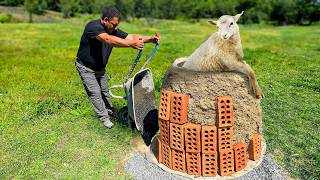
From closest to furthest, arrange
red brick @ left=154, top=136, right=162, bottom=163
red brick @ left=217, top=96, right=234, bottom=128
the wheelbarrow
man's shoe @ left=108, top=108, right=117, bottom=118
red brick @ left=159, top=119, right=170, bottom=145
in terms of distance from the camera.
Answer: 1. red brick @ left=217, top=96, right=234, bottom=128
2. red brick @ left=159, top=119, right=170, bottom=145
3. red brick @ left=154, top=136, right=162, bottom=163
4. the wheelbarrow
5. man's shoe @ left=108, top=108, right=117, bottom=118

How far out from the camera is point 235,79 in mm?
5406

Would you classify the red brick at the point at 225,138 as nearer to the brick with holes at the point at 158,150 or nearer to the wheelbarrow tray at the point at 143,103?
the brick with holes at the point at 158,150

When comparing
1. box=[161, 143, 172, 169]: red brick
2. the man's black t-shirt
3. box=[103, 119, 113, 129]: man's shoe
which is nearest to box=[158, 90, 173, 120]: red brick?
box=[161, 143, 172, 169]: red brick

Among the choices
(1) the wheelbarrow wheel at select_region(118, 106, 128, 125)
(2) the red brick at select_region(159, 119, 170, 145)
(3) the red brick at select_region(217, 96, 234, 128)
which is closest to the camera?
(3) the red brick at select_region(217, 96, 234, 128)

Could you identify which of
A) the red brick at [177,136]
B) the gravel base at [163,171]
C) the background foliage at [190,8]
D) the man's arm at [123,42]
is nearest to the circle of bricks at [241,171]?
the gravel base at [163,171]

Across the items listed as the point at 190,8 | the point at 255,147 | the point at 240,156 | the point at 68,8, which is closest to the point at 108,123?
the point at 240,156

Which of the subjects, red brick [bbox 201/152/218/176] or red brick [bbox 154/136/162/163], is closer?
red brick [bbox 201/152/218/176]

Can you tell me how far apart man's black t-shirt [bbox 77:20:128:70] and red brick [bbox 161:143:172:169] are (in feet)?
7.18

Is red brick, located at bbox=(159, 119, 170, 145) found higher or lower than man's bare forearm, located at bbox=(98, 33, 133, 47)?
lower

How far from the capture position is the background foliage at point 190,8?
195 ft

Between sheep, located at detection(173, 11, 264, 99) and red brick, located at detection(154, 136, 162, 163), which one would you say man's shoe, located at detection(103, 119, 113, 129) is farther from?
sheep, located at detection(173, 11, 264, 99)

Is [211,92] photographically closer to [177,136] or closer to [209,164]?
[177,136]

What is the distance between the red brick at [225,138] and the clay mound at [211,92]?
0.18 meters

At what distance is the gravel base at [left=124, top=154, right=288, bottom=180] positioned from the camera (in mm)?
5711
